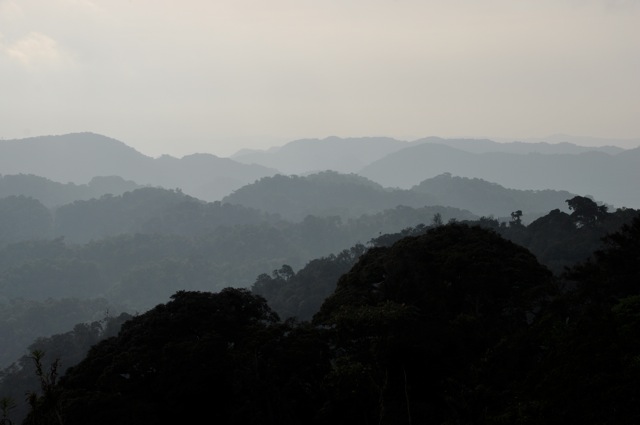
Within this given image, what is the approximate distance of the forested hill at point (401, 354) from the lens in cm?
1230

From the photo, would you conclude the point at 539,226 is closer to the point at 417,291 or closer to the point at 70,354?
the point at 417,291

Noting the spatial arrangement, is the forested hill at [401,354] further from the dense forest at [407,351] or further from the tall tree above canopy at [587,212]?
the tall tree above canopy at [587,212]

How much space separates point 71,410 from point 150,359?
2787 mm

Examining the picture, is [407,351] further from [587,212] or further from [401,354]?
[587,212]

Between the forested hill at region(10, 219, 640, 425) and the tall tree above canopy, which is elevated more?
A: the tall tree above canopy

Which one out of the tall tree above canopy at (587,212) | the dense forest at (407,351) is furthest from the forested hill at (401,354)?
the tall tree above canopy at (587,212)

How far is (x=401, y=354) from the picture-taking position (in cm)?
1822

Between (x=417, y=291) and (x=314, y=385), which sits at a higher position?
(x=417, y=291)

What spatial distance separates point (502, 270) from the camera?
71.8 ft

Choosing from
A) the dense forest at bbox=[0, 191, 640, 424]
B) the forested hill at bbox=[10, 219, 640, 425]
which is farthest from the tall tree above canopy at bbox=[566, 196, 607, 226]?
the forested hill at bbox=[10, 219, 640, 425]

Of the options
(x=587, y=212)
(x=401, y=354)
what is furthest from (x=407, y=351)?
(x=587, y=212)

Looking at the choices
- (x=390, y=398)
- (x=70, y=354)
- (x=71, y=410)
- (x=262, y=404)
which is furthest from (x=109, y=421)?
(x=70, y=354)

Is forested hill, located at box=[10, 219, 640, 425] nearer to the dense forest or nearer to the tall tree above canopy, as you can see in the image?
the dense forest

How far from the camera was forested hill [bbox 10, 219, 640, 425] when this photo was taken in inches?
484
